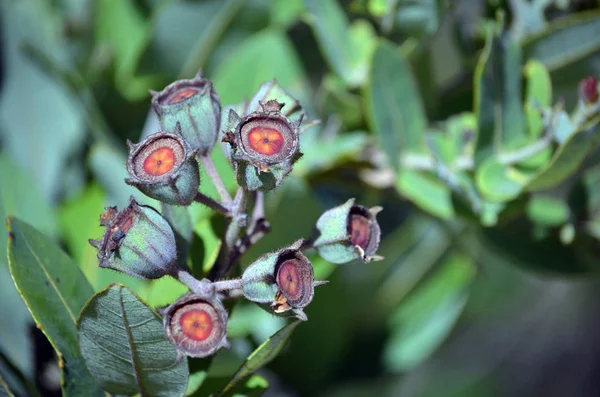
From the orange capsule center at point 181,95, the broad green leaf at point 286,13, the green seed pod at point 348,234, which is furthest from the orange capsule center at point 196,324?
the broad green leaf at point 286,13

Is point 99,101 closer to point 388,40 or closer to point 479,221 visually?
point 388,40

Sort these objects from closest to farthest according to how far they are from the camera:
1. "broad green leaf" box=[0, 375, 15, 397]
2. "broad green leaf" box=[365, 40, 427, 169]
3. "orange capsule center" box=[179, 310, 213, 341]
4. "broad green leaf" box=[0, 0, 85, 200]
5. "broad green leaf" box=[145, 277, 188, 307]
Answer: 1. "orange capsule center" box=[179, 310, 213, 341]
2. "broad green leaf" box=[0, 375, 15, 397]
3. "broad green leaf" box=[145, 277, 188, 307]
4. "broad green leaf" box=[365, 40, 427, 169]
5. "broad green leaf" box=[0, 0, 85, 200]

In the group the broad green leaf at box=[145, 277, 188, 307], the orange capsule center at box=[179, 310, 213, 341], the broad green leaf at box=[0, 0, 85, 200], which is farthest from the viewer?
the broad green leaf at box=[0, 0, 85, 200]

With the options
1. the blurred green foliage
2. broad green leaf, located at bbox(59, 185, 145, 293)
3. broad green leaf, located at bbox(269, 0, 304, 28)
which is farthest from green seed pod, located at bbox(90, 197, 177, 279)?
broad green leaf, located at bbox(269, 0, 304, 28)

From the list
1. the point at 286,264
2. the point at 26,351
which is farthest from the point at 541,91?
the point at 26,351

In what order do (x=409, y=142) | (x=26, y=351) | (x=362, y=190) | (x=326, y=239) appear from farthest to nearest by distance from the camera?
(x=362, y=190), (x=409, y=142), (x=26, y=351), (x=326, y=239)

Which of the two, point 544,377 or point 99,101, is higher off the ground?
point 99,101

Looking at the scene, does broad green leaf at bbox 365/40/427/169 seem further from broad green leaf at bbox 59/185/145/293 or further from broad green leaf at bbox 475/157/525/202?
broad green leaf at bbox 59/185/145/293
